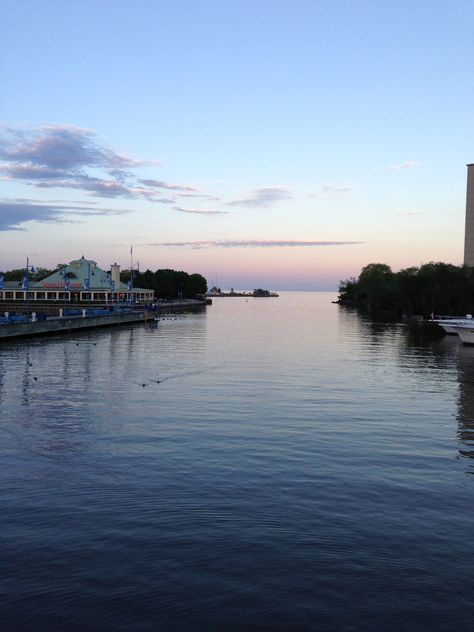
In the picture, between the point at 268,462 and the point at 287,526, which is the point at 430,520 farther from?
the point at 268,462

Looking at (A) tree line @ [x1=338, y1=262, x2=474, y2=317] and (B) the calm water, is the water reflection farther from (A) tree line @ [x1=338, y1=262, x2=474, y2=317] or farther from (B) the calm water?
(A) tree line @ [x1=338, y1=262, x2=474, y2=317]

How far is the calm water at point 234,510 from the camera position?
11.4 meters

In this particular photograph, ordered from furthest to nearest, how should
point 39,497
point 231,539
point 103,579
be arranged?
point 39,497 → point 231,539 → point 103,579

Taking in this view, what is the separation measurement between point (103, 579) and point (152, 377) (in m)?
33.3

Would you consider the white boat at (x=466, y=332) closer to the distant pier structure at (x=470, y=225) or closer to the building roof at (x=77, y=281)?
the distant pier structure at (x=470, y=225)

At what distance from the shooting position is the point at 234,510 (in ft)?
53.6

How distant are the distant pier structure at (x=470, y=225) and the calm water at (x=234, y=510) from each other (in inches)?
5307

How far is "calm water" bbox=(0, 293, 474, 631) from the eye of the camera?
11.4m

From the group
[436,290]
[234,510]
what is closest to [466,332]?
[436,290]

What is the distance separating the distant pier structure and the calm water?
13479cm

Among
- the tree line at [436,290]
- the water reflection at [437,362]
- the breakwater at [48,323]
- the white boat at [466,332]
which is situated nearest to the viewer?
the water reflection at [437,362]

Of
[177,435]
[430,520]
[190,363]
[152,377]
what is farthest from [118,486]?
[190,363]

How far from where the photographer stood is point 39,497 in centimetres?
1697

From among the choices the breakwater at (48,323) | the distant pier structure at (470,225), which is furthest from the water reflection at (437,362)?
the distant pier structure at (470,225)
